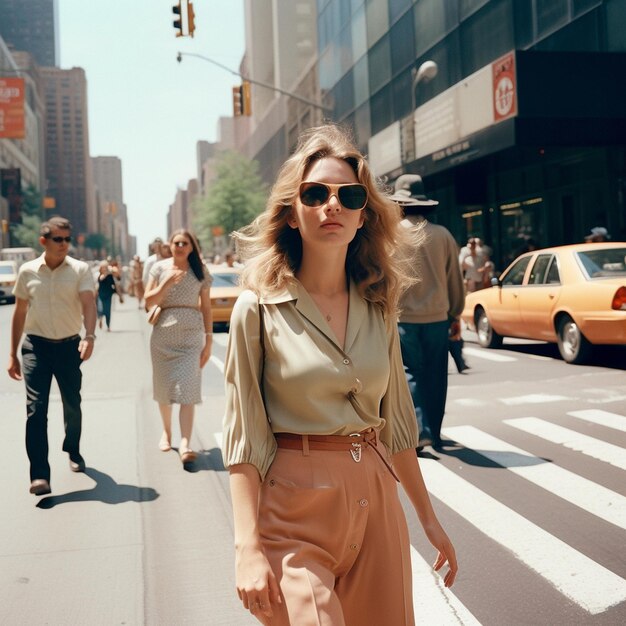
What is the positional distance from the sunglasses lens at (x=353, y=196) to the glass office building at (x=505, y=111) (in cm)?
1745

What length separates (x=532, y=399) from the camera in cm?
951

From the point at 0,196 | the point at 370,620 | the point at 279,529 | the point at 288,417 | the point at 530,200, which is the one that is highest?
the point at 0,196

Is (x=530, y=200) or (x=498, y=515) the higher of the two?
(x=530, y=200)

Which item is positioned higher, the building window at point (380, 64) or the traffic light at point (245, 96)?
the building window at point (380, 64)

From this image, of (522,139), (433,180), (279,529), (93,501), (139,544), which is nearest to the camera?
(279,529)

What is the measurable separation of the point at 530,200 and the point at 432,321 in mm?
18547

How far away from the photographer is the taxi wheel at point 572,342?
461 inches

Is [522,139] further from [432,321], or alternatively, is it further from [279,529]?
[279,529]

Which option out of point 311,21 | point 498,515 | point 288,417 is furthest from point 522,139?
point 311,21

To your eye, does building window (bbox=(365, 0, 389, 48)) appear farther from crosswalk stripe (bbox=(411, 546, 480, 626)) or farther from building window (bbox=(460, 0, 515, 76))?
crosswalk stripe (bbox=(411, 546, 480, 626))

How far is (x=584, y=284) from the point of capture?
11625 mm

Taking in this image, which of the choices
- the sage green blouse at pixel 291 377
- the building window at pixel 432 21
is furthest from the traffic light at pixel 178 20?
the sage green blouse at pixel 291 377

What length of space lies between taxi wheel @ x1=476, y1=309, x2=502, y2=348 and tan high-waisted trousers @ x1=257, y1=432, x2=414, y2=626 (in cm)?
1286

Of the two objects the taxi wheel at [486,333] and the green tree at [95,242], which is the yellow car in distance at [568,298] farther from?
the green tree at [95,242]
